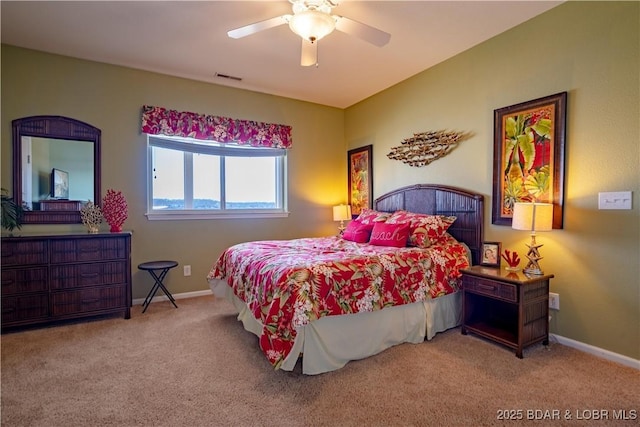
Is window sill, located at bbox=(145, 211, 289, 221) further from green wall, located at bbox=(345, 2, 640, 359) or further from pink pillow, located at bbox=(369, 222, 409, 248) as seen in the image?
green wall, located at bbox=(345, 2, 640, 359)

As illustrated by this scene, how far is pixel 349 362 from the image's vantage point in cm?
232

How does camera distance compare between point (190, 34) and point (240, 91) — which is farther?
point (240, 91)

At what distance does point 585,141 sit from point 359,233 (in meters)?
2.09

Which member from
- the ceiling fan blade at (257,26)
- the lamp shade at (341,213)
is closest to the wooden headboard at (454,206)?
the lamp shade at (341,213)

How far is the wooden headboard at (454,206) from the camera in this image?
3197 millimetres

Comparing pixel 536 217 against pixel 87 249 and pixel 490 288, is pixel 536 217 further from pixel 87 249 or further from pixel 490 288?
pixel 87 249

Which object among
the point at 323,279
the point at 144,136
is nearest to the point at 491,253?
the point at 323,279

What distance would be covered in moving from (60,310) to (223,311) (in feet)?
4.78

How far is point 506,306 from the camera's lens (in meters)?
2.85

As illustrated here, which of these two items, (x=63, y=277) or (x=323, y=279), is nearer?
(x=323, y=279)

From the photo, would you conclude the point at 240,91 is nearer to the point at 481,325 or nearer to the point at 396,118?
the point at 396,118

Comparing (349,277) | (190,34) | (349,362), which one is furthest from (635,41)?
(190,34)

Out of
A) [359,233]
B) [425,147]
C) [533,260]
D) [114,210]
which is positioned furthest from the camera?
[425,147]

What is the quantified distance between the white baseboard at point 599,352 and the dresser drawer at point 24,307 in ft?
14.5
